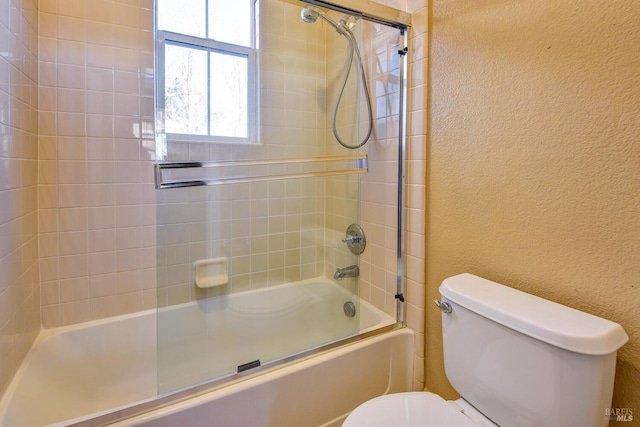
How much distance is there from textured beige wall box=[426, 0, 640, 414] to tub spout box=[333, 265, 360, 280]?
495 millimetres

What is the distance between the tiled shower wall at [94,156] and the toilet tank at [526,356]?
1.44 metres

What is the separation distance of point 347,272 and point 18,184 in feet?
4.69

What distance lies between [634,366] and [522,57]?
89cm

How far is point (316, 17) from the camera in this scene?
150 centimetres

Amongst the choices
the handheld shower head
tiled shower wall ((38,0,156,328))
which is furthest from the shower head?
tiled shower wall ((38,0,156,328))

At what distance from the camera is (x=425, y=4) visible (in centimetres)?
123

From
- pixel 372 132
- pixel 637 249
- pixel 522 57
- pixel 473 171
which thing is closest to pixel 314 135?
pixel 372 132

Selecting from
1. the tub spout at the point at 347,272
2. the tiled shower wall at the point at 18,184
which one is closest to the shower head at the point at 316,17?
the tiled shower wall at the point at 18,184

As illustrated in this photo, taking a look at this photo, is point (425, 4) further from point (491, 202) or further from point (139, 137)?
point (139, 137)

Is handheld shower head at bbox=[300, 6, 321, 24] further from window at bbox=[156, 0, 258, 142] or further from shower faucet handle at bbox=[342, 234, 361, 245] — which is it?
shower faucet handle at bbox=[342, 234, 361, 245]

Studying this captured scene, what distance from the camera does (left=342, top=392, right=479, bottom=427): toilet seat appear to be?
84 cm

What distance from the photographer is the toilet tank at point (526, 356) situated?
69 cm

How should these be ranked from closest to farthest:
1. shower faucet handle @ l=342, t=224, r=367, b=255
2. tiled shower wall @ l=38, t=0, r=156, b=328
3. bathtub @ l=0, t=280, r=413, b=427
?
bathtub @ l=0, t=280, r=413, b=427, tiled shower wall @ l=38, t=0, r=156, b=328, shower faucet handle @ l=342, t=224, r=367, b=255

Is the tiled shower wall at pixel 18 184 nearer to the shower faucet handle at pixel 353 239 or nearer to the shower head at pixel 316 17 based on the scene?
the shower head at pixel 316 17
